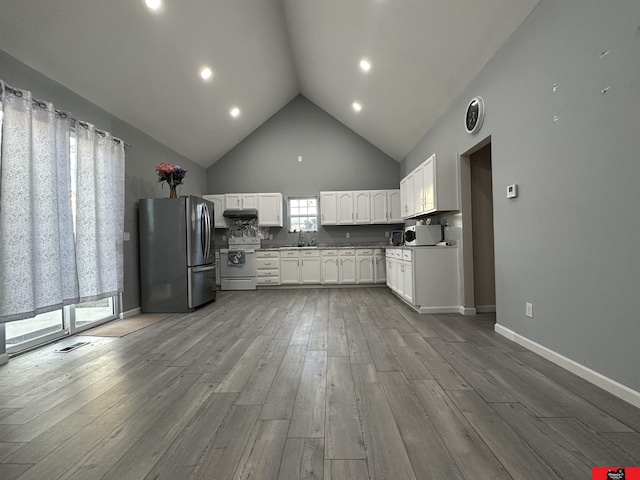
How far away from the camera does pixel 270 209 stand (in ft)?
21.6

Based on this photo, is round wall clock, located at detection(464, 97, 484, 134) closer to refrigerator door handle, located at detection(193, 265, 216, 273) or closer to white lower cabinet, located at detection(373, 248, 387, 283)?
white lower cabinet, located at detection(373, 248, 387, 283)

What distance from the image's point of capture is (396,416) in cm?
153

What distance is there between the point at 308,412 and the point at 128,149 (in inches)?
170

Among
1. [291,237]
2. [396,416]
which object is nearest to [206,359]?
[396,416]

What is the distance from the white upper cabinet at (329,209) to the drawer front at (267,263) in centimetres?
135

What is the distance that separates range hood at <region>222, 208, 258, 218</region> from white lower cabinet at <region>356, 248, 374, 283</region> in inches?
95.2

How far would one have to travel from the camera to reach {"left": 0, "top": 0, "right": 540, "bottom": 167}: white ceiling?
2.68 m

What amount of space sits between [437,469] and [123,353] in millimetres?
2627

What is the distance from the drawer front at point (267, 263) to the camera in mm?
6352

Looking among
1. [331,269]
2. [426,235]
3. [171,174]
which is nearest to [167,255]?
[171,174]

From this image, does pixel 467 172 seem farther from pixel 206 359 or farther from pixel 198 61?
pixel 198 61

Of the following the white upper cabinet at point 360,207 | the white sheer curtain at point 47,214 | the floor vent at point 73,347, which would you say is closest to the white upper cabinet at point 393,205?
the white upper cabinet at point 360,207

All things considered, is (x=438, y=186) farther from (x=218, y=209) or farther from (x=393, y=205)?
(x=218, y=209)

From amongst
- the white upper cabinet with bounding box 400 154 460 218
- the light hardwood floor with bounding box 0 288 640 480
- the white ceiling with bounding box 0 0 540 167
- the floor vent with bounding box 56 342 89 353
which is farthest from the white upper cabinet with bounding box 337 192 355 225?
the floor vent with bounding box 56 342 89 353
